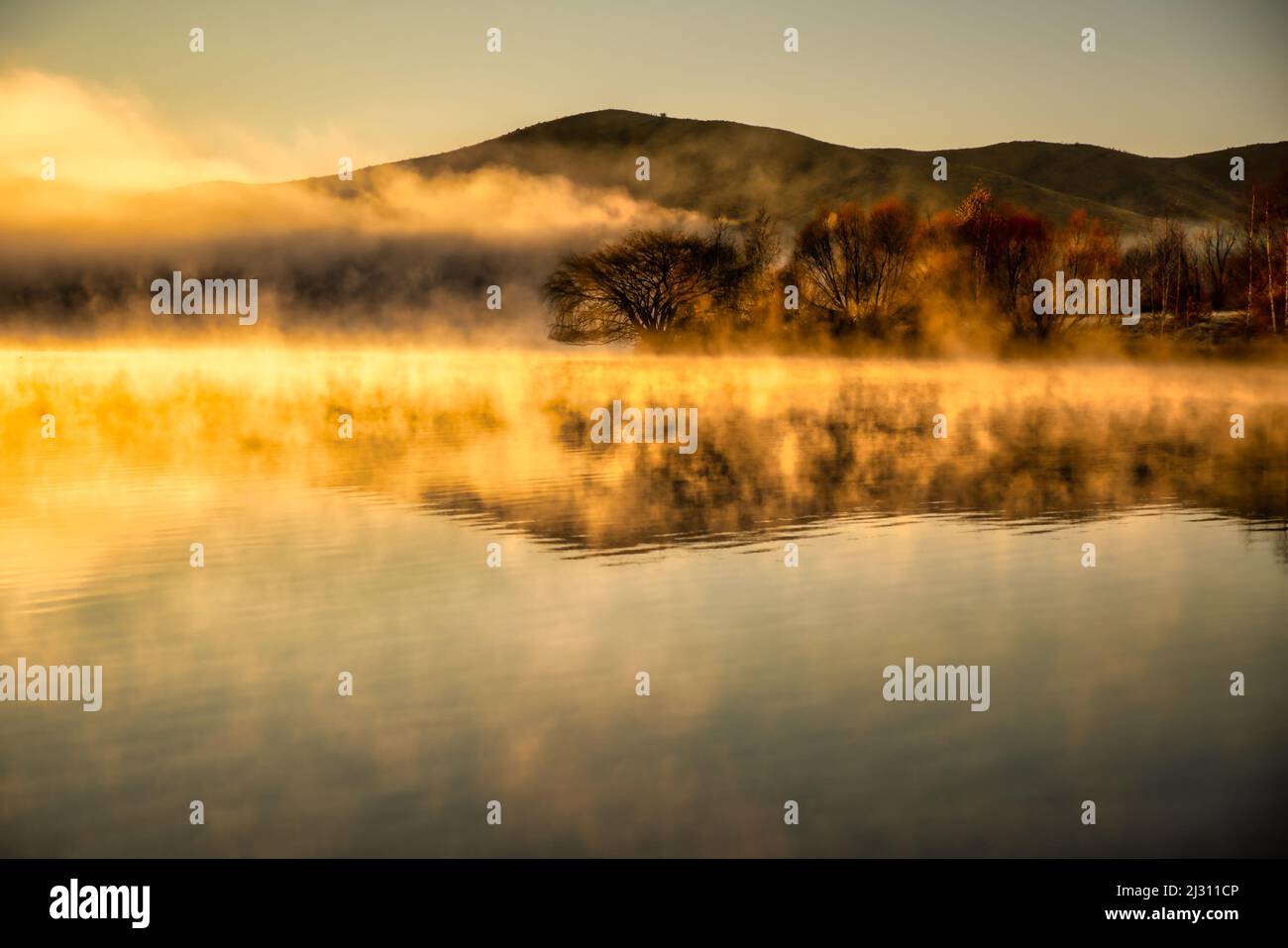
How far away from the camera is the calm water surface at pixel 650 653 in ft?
36.1

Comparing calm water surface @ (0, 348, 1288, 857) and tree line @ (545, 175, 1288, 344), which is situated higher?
tree line @ (545, 175, 1288, 344)

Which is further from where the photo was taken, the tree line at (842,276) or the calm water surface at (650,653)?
the tree line at (842,276)

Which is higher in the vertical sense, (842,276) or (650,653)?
(842,276)

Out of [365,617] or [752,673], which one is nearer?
[752,673]

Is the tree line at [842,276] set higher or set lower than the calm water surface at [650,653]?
higher

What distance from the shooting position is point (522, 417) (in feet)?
188

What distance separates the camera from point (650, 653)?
50.9 ft

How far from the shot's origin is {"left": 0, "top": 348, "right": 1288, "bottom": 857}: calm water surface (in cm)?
1100

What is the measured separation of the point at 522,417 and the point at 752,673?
43.4 m

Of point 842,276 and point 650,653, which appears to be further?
point 842,276

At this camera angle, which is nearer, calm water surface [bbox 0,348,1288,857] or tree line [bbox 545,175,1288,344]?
calm water surface [bbox 0,348,1288,857]
